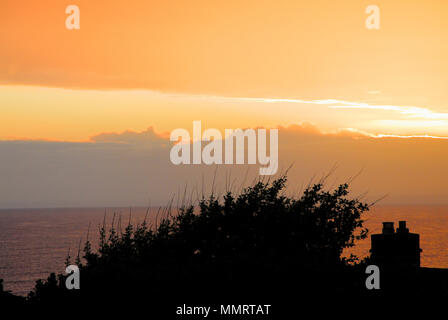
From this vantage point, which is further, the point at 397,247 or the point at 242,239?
the point at 397,247

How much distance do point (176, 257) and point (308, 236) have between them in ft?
13.1

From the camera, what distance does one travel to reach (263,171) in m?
20.5

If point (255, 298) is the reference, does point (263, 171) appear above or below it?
above

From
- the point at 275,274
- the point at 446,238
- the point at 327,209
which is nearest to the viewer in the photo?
the point at 275,274

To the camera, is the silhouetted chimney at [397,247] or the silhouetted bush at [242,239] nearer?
the silhouetted bush at [242,239]

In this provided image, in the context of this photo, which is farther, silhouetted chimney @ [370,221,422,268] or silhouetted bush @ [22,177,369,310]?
silhouetted chimney @ [370,221,422,268]

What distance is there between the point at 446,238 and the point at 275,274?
195162 millimetres

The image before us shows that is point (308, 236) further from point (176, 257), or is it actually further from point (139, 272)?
point (139, 272)
